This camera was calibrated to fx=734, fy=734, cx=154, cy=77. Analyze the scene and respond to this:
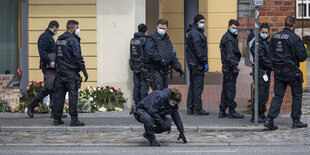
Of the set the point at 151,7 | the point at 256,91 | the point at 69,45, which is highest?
the point at 151,7

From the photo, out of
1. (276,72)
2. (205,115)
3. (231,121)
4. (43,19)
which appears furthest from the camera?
(43,19)

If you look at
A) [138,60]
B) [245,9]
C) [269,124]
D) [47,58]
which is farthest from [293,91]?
[245,9]

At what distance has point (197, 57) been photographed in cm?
1388

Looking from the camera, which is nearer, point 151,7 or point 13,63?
point 13,63

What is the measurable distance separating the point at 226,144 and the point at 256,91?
197 centimetres

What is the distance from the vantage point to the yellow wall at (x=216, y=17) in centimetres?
2922

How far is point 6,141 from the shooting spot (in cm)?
1123

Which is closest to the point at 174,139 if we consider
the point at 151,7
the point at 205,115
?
the point at 205,115

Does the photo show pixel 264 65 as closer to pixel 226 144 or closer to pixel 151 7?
pixel 226 144

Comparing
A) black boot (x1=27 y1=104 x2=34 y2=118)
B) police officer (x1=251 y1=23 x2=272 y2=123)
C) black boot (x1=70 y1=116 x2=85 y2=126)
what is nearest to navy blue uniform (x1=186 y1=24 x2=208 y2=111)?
police officer (x1=251 y1=23 x2=272 y2=123)

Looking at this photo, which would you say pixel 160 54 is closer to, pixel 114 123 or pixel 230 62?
pixel 230 62

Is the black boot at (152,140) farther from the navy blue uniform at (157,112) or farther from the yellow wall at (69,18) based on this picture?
the yellow wall at (69,18)

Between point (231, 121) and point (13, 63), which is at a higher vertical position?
point (13, 63)

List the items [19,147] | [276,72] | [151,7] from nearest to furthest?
[19,147], [276,72], [151,7]
